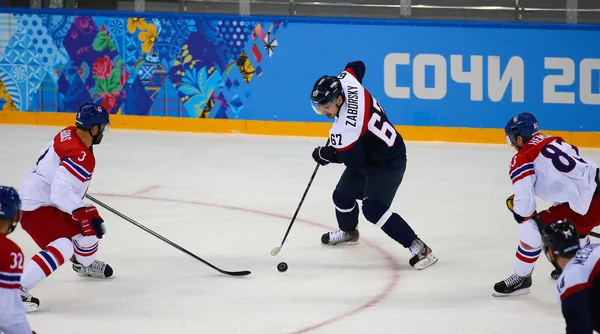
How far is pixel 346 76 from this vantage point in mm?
6047

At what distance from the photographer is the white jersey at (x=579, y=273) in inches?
133

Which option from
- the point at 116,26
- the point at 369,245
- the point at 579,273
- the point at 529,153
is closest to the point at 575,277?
the point at 579,273

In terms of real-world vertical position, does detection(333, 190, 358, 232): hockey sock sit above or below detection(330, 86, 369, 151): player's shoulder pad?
below

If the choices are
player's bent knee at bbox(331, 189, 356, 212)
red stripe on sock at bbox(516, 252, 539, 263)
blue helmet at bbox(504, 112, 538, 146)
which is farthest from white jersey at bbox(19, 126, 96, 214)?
red stripe on sock at bbox(516, 252, 539, 263)

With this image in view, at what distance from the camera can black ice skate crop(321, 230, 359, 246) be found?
6445 mm

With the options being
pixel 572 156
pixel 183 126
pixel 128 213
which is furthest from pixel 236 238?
pixel 183 126

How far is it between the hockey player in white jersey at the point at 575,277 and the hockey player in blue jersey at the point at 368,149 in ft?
7.49

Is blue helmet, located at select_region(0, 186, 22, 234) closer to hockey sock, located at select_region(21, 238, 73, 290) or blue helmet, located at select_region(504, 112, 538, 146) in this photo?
hockey sock, located at select_region(21, 238, 73, 290)

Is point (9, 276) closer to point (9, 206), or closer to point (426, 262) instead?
point (9, 206)

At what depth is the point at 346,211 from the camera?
6363mm

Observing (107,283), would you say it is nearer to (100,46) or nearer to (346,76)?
(346,76)

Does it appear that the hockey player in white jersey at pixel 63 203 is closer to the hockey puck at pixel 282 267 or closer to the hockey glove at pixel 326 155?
the hockey puck at pixel 282 267

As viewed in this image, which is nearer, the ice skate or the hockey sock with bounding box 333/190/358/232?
the ice skate

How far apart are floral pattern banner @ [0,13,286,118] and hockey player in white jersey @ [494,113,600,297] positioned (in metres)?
5.57
